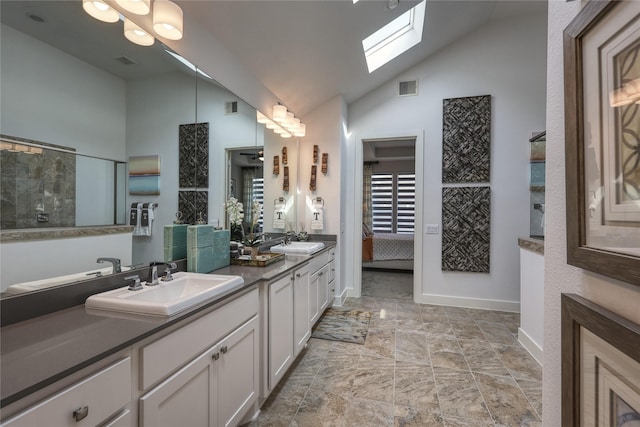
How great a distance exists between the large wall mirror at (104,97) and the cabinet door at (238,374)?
0.71 meters

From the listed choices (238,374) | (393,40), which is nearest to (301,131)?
(393,40)

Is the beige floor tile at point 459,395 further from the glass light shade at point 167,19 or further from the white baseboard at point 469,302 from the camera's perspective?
the glass light shade at point 167,19

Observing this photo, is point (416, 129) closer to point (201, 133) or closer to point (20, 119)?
point (201, 133)

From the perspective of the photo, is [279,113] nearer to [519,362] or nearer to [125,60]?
[125,60]

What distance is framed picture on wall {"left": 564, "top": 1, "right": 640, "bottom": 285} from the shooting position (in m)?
0.52

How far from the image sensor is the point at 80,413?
78 centimetres

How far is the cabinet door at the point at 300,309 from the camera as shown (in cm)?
227

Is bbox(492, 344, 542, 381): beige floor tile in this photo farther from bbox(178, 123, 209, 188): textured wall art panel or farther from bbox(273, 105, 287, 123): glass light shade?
bbox(273, 105, 287, 123): glass light shade

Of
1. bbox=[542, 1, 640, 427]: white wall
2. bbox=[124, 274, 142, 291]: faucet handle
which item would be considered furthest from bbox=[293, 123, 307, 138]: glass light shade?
bbox=[542, 1, 640, 427]: white wall

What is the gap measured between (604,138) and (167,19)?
2.01 meters

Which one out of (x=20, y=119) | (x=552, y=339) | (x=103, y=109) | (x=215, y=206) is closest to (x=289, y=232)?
(x=215, y=206)

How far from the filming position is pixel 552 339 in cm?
81

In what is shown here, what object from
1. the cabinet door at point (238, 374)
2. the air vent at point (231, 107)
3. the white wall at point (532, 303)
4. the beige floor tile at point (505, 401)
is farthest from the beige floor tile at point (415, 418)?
the air vent at point (231, 107)

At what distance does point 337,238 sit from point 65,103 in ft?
10.0
